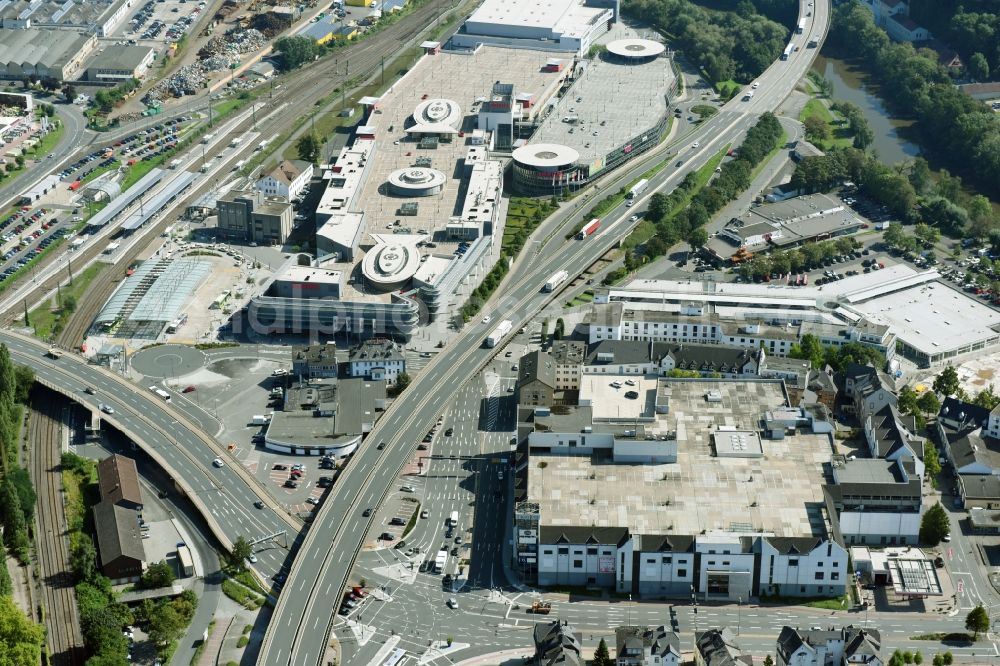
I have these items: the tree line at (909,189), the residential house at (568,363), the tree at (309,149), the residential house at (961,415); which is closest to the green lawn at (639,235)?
the tree line at (909,189)

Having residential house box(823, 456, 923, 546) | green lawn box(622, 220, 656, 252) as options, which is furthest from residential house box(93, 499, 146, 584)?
green lawn box(622, 220, 656, 252)

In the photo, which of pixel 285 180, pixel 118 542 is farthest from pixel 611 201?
pixel 118 542

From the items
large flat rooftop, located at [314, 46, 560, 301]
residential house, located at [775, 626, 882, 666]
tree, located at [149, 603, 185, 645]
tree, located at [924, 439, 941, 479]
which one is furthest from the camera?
large flat rooftop, located at [314, 46, 560, 301]

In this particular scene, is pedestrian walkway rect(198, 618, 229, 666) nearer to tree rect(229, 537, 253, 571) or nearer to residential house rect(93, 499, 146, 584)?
tree rect(229, 537, 253, 571)

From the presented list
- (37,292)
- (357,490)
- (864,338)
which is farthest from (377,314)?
(864,338)

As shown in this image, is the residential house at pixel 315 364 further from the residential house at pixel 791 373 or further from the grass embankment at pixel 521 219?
the residential house at pixel 791 373
